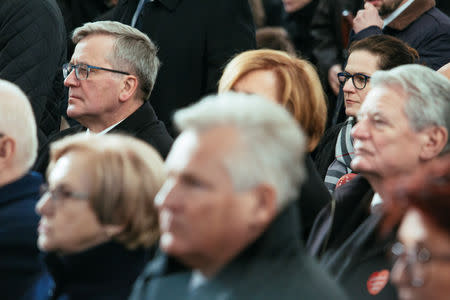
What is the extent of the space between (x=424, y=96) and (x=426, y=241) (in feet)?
4.14

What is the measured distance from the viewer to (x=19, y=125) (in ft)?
11.4

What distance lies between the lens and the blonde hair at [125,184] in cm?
275

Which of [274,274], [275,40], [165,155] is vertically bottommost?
[275,40]

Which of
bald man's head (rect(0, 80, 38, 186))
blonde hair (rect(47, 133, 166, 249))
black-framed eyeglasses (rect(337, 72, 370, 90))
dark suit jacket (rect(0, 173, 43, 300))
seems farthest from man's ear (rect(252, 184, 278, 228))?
black-framed eyeglasses (rect(337, 72, 370, 90))

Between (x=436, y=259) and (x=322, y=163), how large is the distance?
272 cm

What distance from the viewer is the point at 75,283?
285cm

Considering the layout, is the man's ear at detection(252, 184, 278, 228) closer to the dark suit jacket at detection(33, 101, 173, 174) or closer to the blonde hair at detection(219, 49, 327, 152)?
the blonde hair at detection(219, 49, 327, 152)

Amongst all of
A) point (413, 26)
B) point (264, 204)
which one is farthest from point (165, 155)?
point (413, 26)

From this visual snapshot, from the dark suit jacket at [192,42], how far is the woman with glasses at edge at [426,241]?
2921 mm

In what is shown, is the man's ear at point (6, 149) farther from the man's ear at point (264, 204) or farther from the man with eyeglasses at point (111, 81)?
the man's ear at point (264, 204)

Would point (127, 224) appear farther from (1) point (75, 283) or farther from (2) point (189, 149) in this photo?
(2) point (189, 149)

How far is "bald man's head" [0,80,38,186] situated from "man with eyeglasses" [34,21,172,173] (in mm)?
817

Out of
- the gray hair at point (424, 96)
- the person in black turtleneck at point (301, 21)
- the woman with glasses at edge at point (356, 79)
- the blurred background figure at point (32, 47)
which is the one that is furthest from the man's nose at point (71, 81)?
the person in black turtleneck at point (301, 21)

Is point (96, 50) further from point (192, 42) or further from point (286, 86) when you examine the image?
point (286, 86)
